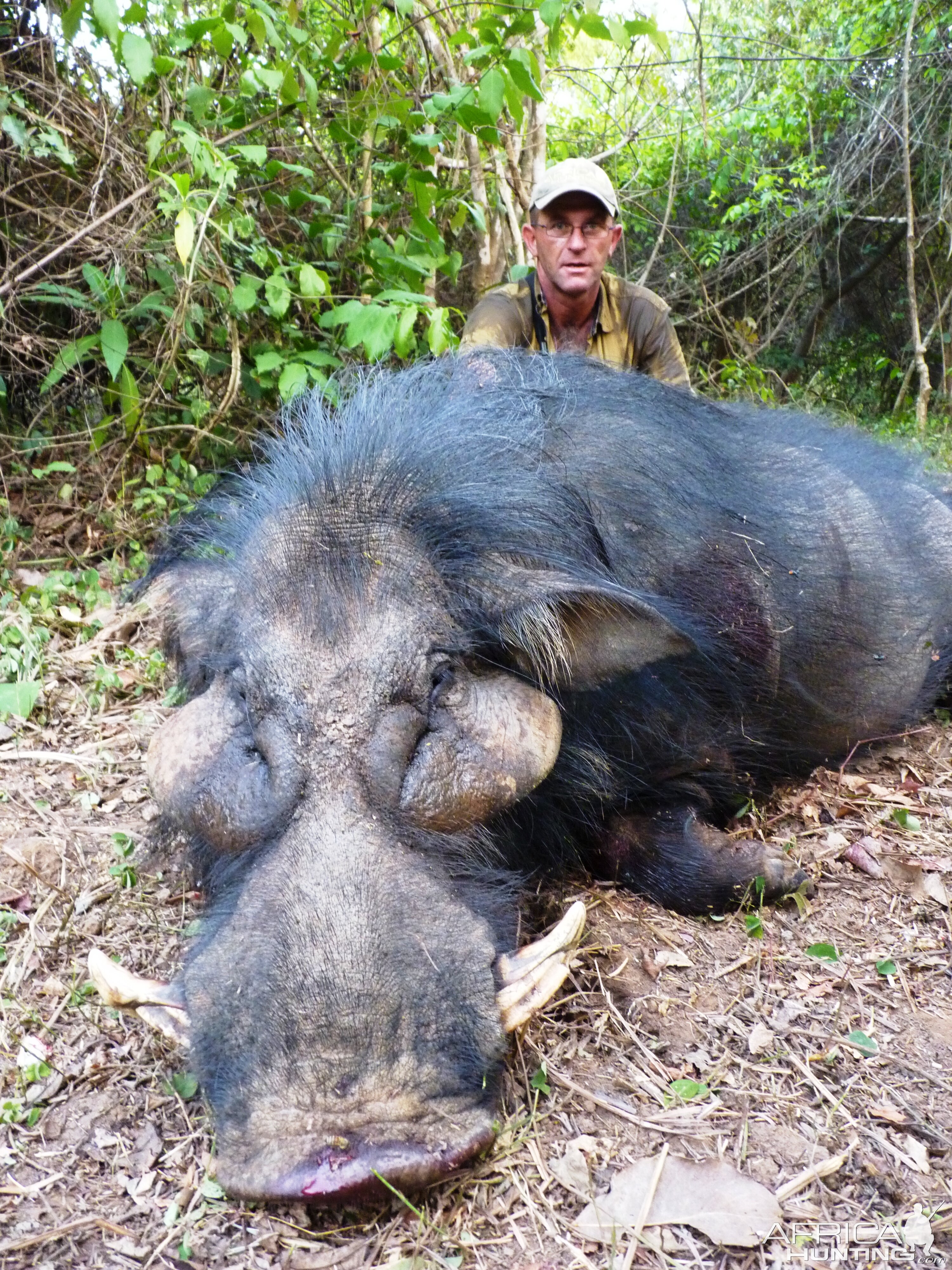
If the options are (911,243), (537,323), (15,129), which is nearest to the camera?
(15,129)

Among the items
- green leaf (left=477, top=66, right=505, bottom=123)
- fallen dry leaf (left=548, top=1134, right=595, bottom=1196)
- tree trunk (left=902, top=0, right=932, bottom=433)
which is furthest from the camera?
tree trunk (left=902, top=0, right=932, bottom=433)

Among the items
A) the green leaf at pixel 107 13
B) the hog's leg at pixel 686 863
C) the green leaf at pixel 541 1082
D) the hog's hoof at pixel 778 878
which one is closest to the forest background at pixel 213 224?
the green leaf at pixel 107 13

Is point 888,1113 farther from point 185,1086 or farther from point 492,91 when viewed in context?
point 492,91

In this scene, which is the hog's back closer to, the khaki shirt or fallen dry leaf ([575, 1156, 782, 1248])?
the khaki shirt

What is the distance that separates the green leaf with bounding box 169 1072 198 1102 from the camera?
244cm

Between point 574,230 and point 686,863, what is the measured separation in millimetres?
3646

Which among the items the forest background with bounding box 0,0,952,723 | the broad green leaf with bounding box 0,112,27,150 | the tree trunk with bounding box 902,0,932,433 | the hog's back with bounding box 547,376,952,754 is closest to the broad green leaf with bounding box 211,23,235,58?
the forest background with bounding box 0,0,952,723

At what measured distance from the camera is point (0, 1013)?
275 cm

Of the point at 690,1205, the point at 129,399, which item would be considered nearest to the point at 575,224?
the point at 129,399

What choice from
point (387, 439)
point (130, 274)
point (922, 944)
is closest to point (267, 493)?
point (387, 439)

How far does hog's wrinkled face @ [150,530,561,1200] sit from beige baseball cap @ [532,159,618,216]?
3.32 metres

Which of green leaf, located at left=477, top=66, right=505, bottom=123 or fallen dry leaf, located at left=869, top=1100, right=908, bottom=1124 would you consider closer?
fallen dry leaf, located at left=869, top=1100, right=908, bottom=1124

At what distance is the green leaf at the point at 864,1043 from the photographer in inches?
101

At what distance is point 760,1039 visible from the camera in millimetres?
2598
